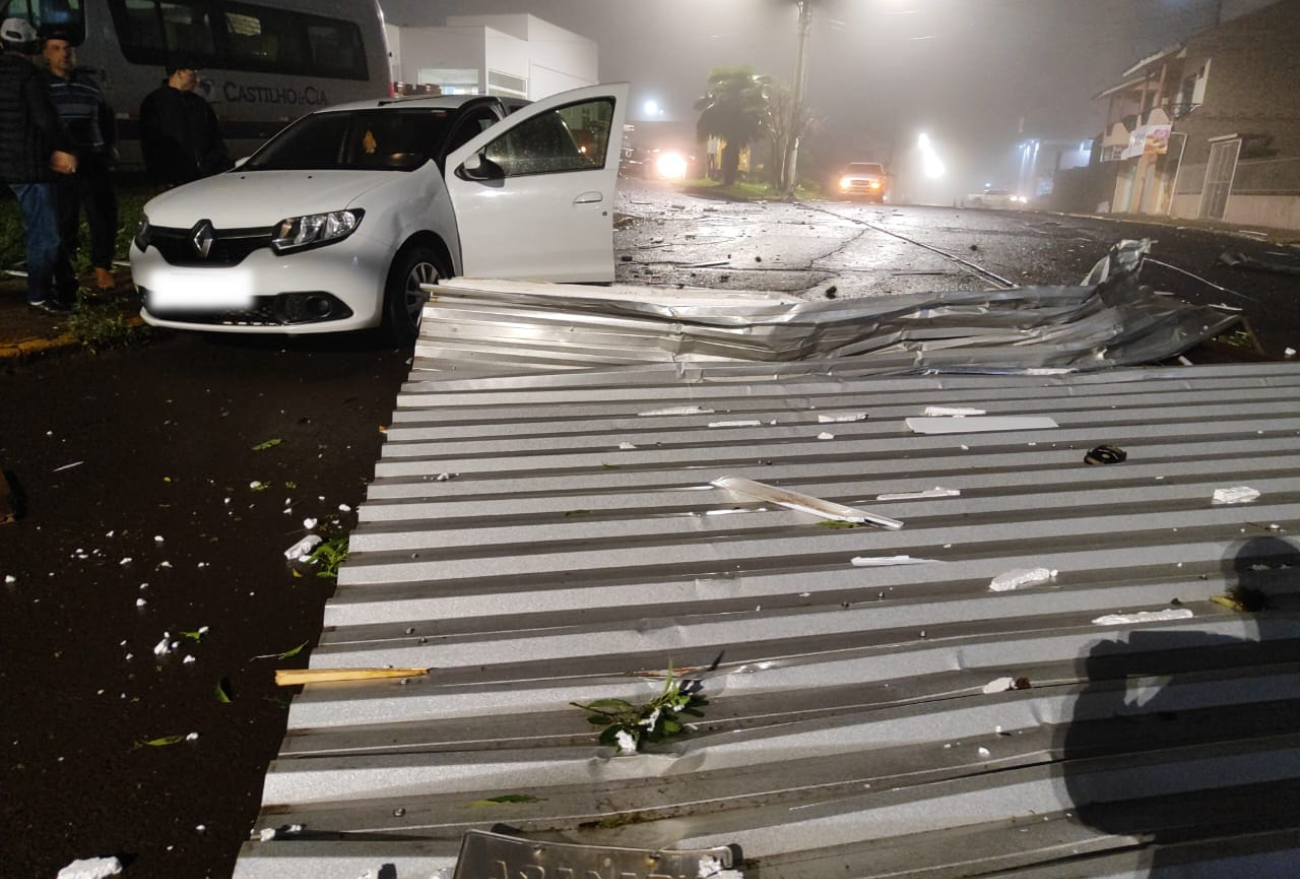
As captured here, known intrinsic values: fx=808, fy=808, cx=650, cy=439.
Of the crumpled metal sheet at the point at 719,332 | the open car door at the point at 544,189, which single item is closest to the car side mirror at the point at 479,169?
the open car door at the point at 544,189

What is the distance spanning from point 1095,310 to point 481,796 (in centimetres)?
444

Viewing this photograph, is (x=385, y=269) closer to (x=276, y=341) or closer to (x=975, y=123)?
(x=276, y=341)

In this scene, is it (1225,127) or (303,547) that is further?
(1225,127)

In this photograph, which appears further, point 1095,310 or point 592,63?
point 592,63

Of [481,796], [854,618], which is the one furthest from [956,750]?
[481,796]

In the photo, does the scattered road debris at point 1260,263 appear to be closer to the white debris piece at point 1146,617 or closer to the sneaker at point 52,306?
the white debris piece at point 1146,617

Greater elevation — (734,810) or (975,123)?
(975,123)

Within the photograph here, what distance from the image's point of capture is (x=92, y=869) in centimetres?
183

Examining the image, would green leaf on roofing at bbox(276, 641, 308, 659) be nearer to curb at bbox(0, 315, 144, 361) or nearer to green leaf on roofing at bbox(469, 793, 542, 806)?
green leaf on roofing at bbox(469, 793, 542, 806)

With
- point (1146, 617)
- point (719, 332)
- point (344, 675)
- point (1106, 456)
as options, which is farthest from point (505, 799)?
point (719, 332)

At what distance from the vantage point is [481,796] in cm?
170

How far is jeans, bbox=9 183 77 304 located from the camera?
20.9 feet

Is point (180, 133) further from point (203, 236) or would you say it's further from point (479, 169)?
point (479, 169)

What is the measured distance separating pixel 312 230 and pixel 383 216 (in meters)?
0.48
